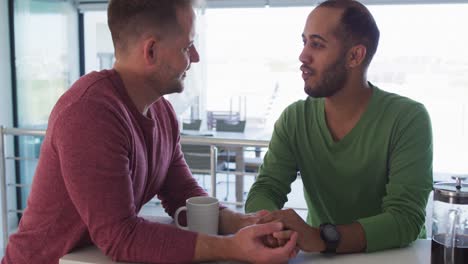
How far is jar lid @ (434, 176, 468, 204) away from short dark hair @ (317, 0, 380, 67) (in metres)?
0.44

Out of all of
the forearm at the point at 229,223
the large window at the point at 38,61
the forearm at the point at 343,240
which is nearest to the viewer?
the forearm at the point at 343,240

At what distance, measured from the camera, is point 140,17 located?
928mm

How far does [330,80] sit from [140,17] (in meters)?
0.48

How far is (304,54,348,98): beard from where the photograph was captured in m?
1.13

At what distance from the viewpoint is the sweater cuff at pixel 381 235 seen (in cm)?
92

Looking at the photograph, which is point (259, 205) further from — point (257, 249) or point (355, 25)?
point (355, 25)

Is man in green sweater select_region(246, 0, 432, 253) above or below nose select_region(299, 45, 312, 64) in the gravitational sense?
below

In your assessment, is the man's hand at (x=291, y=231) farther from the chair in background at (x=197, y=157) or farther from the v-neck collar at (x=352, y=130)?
the chair in background at (x=197, y=157)

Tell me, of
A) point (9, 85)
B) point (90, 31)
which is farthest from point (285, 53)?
point (9, 85)

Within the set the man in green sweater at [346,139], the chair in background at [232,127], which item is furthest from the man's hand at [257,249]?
the chair in background at [232,127]

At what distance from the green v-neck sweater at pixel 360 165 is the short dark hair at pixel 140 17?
43 cm

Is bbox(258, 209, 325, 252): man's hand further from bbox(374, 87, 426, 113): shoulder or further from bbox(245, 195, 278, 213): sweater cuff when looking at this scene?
bbox(374, 87, 426, 113): shoulder

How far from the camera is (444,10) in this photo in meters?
3.65

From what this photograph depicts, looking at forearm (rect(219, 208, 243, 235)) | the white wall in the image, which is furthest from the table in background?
the white wall
